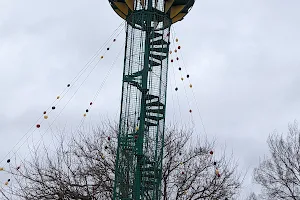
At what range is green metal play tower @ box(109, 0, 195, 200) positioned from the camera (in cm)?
1128

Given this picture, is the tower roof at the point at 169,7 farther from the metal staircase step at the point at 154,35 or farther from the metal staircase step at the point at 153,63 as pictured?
the metal staircase step at the point at 153,63

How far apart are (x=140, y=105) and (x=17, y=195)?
4.86 m

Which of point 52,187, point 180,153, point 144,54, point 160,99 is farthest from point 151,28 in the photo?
point 52,187

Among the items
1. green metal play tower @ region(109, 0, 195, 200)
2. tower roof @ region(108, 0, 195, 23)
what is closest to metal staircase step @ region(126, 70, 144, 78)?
green metal play tower @ region(109, 0, 195, 200)

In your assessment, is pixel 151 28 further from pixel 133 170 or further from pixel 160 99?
pixel 133 170

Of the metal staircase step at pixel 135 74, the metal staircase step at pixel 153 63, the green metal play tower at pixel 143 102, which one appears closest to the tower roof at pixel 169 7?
the green metal play tower at pixel 143 102

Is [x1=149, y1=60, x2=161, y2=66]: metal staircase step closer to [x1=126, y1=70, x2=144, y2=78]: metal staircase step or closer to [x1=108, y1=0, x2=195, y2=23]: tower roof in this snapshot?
[x1=126, y1=70, x2=144, y2=78]: metal staircase step

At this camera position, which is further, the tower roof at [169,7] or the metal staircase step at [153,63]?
the tower roof at [169,7]

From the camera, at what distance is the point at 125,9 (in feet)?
44.1

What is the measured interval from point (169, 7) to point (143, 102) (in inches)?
124

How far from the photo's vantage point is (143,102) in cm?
1176

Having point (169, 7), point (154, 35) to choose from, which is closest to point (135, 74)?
point (154, 35)

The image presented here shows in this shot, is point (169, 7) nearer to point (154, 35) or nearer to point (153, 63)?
point (154, 35)

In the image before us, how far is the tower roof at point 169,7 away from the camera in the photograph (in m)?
12.9
